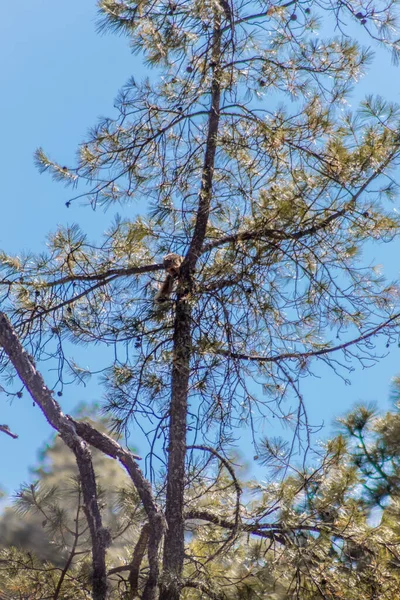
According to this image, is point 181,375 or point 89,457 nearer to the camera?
point 89,457

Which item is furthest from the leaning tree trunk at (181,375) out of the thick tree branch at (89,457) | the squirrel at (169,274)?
the thick tree branch at (89,457)

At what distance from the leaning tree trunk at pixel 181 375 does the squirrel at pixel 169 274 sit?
2.7 inches

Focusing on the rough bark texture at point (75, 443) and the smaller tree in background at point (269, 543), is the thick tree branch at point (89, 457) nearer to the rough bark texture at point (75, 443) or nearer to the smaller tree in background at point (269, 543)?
the rough bark texture at point (75, 443)

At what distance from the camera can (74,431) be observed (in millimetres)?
2102

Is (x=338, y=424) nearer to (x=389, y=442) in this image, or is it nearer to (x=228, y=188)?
(x=389, y=442)

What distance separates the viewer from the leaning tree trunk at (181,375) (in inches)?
101

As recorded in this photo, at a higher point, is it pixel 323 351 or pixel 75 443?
pixel 323 351

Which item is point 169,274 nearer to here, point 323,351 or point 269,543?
point 323,351

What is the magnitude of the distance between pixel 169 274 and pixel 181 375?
497 mm

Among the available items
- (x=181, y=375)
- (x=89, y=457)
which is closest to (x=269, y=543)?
(x=181, y=375)

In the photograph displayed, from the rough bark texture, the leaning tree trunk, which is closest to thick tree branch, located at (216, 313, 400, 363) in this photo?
the leaning tree trunk

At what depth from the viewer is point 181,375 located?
2838 mm

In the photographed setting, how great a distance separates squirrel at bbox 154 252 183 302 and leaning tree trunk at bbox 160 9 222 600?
7cm

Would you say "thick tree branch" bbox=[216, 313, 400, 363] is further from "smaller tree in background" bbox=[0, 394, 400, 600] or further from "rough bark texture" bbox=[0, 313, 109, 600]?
"rough bark texture" bbox=[0, 313, 109, 600]
